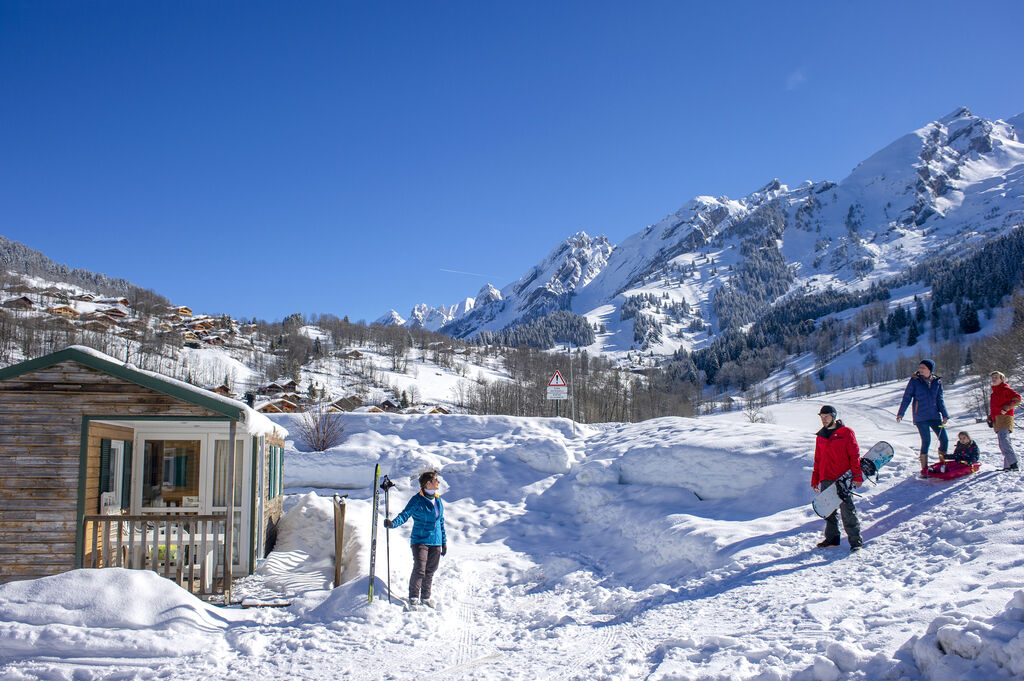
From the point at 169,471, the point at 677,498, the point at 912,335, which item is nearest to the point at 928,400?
the point at 677,498

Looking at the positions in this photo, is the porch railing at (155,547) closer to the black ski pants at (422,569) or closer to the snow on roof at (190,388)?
the snow on roof at (190,388)

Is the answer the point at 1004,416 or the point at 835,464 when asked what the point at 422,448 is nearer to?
the point at 835,464

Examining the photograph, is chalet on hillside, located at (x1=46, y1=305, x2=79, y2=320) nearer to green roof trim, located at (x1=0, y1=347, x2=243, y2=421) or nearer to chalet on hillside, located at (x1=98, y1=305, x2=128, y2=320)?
→ chalet on hillside, located at (x1=98, y1=305, x2=128, y2=320)

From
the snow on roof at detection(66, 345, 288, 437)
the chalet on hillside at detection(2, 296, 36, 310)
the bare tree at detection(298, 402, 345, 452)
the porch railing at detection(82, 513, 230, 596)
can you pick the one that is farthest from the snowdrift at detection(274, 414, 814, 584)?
the chalet on hillside at detection(2, 296, 36, 310)

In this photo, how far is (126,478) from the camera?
10594mm

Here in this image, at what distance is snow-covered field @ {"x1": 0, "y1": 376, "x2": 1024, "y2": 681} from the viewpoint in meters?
4.80

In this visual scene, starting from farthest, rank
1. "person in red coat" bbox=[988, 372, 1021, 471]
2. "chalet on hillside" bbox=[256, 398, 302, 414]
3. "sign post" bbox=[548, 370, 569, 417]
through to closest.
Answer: "chalet on hillside" bbox=[256, 398, 302, 414] → "sign post" bbox=[548, 370, 569, 417] → "person in red coat" bbox=[988, 372, 1021, 471]

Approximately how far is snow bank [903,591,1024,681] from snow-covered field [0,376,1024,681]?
0.01 m

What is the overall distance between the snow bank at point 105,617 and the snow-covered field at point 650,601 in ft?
0.06

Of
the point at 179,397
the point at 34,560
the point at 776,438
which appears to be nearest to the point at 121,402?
the point at 179,397

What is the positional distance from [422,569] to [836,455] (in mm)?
5290

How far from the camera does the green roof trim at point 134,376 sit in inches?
324

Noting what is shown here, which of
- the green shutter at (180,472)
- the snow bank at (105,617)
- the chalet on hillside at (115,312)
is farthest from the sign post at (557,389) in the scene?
the chalet on hillside at (115,312)

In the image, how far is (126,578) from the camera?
266 inches
